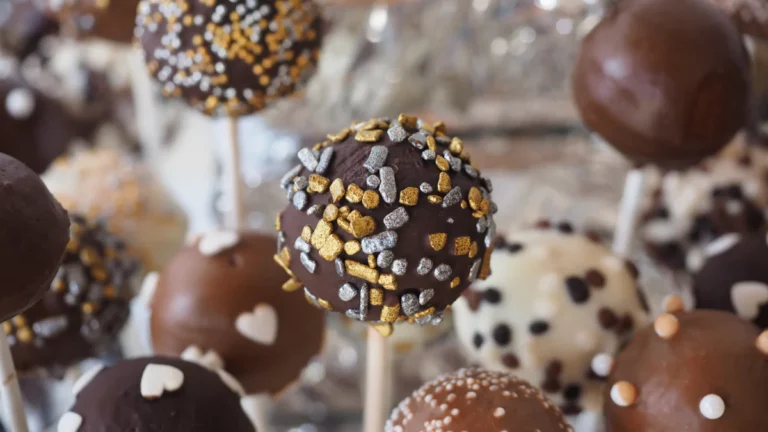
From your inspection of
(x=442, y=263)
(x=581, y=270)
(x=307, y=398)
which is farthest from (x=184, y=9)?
(x=307, y=398)

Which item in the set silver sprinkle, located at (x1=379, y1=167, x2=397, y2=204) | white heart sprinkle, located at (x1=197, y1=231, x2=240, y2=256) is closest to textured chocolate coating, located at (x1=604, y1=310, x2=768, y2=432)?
silver sprinkle, located at (x1=379, y1=167, x2=397, y2=204)

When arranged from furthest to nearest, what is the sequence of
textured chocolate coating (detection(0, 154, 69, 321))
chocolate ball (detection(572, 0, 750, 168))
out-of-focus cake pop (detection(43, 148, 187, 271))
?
out-of-focus cake pop (detection(43, 148, 187, 271))
chocolate ball (detection(572, 0, 750, 168))
textured chocolate coating (detection(0, 154, 69, 321))

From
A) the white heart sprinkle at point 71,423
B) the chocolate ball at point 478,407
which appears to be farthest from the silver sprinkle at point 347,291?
the white heart sprinkle at point 71,423

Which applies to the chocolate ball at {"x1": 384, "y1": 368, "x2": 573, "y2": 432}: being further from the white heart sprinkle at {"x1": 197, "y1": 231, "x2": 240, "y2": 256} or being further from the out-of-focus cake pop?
the out-of-focus cake pop

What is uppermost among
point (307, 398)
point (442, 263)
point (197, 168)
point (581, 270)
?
point (442, 263)

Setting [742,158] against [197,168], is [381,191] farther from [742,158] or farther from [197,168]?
[197,168]

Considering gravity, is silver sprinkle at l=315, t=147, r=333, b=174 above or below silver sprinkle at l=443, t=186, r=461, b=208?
above

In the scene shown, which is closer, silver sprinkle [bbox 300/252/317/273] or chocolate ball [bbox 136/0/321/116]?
silver sprinkle [bbox 300/252/317/273]

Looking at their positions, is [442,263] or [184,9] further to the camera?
[184,9]
